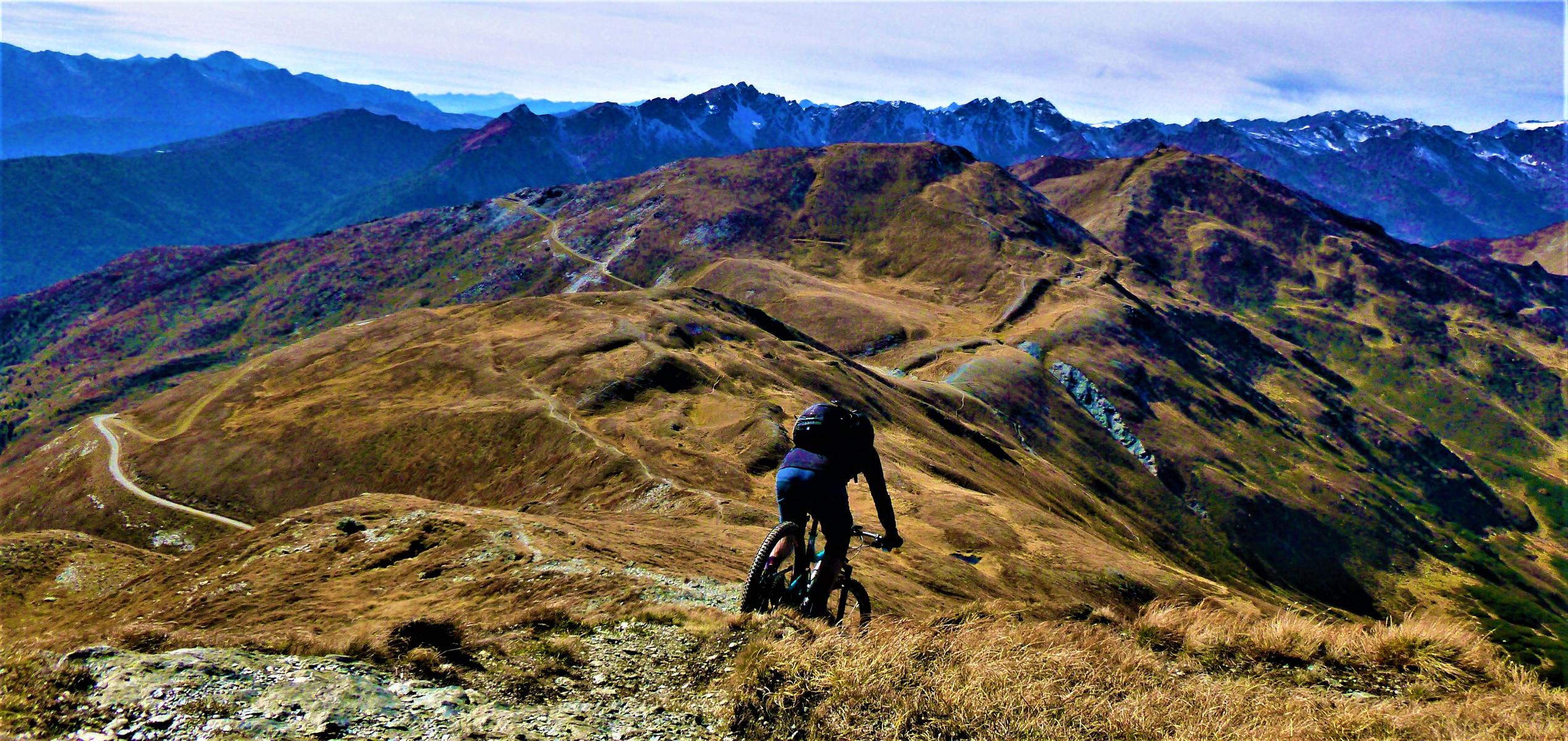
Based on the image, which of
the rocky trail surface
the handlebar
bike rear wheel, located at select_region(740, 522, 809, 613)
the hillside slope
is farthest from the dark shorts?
the hillside slope

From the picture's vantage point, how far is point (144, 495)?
60.8 metres

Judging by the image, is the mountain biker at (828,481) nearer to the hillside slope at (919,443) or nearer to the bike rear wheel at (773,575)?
the bike rear wheel at (773,575)

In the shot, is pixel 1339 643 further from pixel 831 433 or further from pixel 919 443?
pixel 919 443

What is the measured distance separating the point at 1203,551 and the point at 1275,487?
4051cm

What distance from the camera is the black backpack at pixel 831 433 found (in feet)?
42.4

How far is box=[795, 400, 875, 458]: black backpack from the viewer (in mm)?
12938

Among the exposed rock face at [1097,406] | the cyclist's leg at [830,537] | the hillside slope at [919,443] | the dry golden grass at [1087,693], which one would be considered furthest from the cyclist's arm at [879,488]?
the exposed rock face at [1097,406]

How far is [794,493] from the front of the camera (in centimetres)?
1262

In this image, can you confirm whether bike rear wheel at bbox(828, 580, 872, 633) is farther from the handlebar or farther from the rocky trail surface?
the rocky trail surface

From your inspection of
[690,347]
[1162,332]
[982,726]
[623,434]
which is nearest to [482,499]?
[623,434]

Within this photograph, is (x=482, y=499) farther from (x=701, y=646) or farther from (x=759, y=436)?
(x=701, y=646)

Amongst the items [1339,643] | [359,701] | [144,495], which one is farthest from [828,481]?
[144,495]

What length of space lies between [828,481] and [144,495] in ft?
230

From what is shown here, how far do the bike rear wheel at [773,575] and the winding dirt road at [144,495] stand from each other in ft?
164
